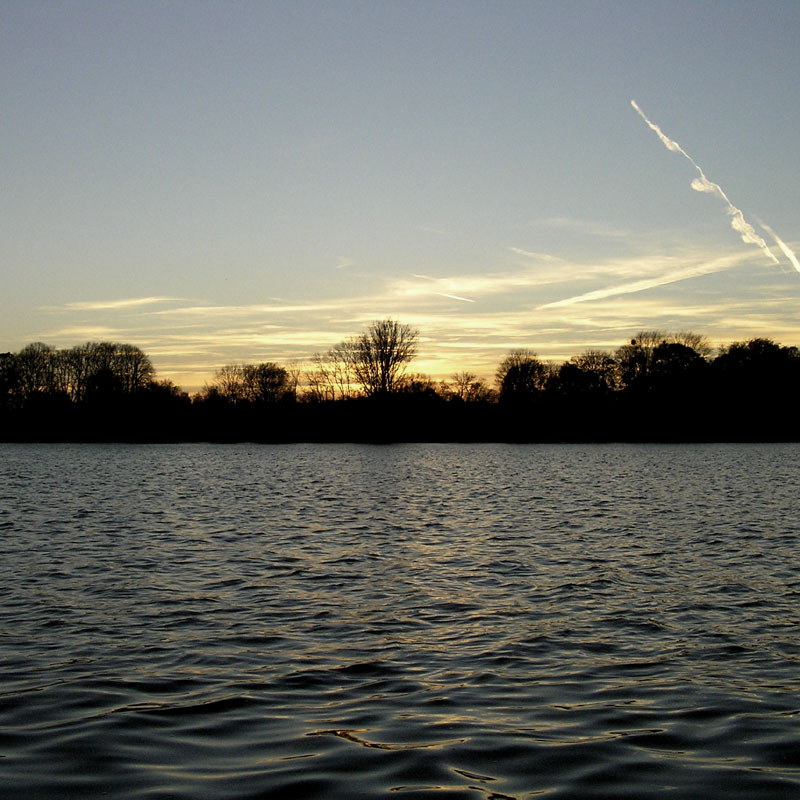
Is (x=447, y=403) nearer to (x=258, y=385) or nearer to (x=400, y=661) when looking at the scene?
(x=258, y=385)

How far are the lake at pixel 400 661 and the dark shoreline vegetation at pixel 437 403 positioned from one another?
102 m

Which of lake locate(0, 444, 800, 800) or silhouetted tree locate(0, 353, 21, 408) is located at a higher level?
silhouetted tree locate(0, 353, 21, 408)

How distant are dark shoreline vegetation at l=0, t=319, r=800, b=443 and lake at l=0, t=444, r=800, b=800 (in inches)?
4027

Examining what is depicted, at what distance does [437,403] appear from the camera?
128m

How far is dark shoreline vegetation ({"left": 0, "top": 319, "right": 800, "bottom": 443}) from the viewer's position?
413 ft

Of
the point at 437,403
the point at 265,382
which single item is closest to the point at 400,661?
the point at 437,403

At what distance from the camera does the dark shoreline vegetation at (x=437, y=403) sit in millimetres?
125812

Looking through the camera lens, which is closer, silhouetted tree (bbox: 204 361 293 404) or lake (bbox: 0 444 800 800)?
lake (bbox: 0 444 800 800)

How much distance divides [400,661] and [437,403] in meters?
118

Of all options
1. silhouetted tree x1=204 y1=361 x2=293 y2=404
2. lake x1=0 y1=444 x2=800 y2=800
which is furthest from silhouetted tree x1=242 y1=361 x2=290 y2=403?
lake x1=0 y1=444 x2=800 y2=800

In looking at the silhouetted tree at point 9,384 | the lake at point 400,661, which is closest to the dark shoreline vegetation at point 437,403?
the silhouetted tree at point 9,384

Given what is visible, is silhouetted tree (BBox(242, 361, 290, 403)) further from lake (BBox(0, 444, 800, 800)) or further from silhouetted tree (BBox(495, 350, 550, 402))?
lake (BBox(0, 444, 800, 800))

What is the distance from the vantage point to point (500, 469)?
6006 cm

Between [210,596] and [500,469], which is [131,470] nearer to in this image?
[500,469]
